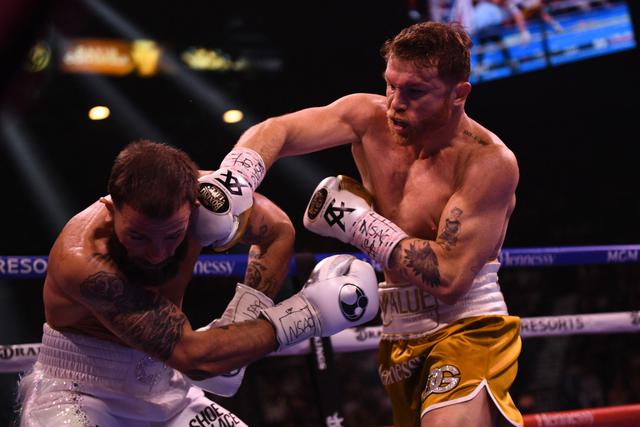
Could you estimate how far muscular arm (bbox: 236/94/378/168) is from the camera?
2.23 metres

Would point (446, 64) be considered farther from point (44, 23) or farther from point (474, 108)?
point (474, 108)

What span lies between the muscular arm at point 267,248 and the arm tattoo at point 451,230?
1.54ft

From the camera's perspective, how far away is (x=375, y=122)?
239cm

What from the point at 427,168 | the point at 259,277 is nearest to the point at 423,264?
the point at 427,168

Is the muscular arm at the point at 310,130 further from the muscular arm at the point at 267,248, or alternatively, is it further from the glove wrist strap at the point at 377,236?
the glove wrist strap at the point at 377,236

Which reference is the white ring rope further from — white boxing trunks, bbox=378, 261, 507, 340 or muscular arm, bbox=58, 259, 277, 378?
muscular arm, bbox=58, 259, 277, 378

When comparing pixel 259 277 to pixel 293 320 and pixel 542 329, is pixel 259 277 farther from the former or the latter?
pixel 542 329

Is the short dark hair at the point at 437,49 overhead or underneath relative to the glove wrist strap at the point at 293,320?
overhead

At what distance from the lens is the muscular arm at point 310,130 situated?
2229 mm

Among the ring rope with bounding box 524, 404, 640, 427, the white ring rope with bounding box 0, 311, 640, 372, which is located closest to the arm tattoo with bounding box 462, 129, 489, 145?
the white ring rope with bounding box 0, 311, 640, 372

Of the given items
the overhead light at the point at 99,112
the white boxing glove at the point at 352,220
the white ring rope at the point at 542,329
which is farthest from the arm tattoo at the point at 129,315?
the overhead light at the point at 99,112

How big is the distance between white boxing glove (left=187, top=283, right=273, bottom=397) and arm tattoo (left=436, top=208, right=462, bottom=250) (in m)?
0.50

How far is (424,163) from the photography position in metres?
2.34

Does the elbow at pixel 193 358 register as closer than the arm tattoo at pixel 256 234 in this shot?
Yes
